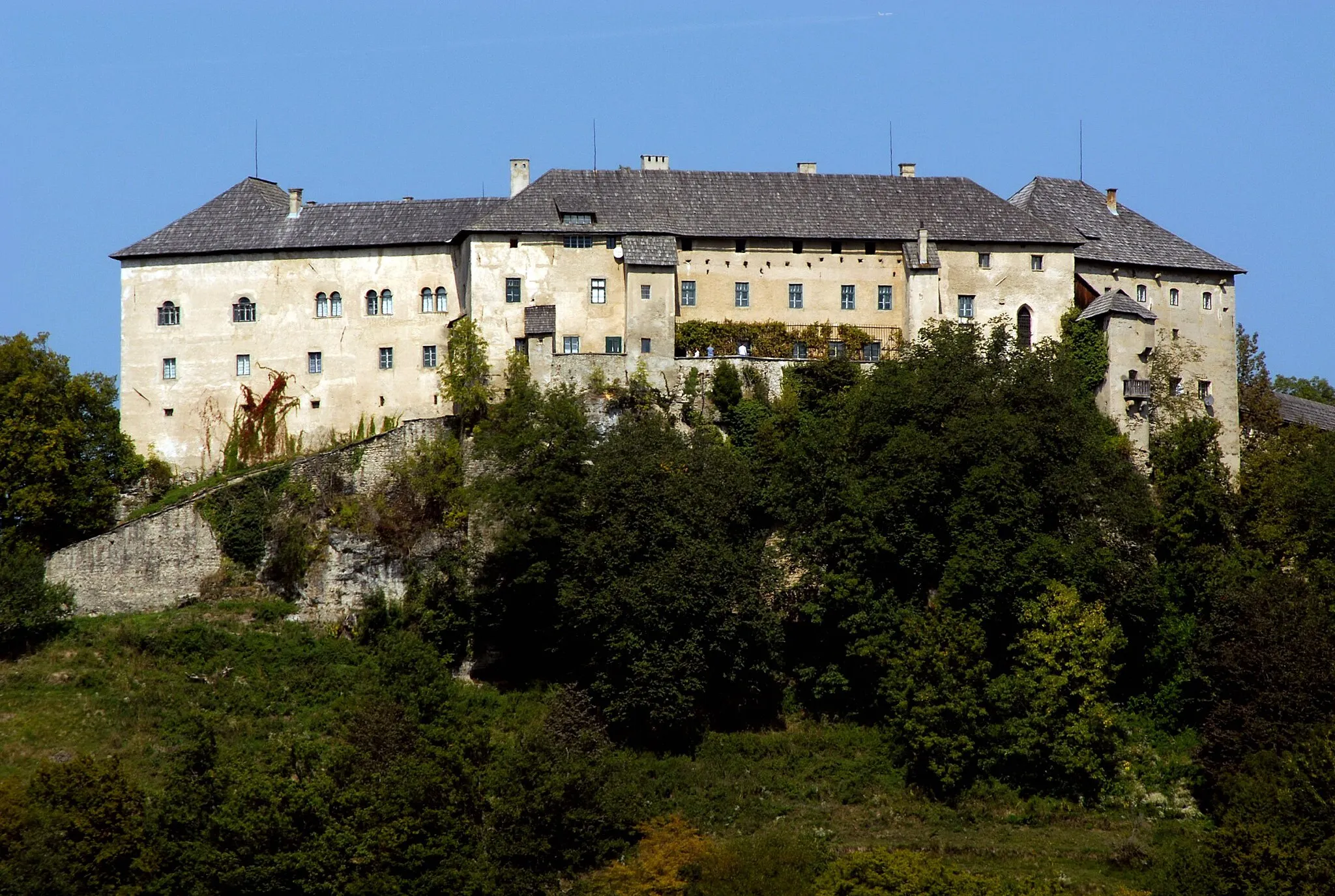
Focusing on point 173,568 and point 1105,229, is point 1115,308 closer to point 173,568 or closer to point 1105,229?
point 1105,229

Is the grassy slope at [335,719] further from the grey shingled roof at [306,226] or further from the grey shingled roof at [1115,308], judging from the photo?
the grey shingled roof at [1115,308]

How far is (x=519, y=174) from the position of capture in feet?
265

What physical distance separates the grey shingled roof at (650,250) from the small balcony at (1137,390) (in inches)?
648

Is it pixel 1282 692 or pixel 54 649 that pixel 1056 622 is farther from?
pixel 54 649

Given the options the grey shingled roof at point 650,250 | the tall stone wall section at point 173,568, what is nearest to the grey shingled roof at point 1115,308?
the grey shingled roof at point 650,250

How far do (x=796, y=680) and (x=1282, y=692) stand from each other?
14781 millimetres

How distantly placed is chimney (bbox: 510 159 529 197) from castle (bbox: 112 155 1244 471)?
7 cm

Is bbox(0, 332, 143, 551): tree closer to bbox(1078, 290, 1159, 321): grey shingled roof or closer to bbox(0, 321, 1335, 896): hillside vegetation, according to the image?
bbox(0, 321, 1335, 896): hillside vegetation

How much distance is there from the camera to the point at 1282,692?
61.6 metres

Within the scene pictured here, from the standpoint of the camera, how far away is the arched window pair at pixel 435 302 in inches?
3059

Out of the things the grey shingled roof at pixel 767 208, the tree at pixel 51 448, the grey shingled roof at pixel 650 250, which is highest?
the grey shingled roof at pixel 767 208

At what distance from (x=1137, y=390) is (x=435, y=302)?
83.0 ft

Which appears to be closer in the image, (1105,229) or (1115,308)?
(1115,308)

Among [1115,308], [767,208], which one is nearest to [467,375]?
[767,208]
